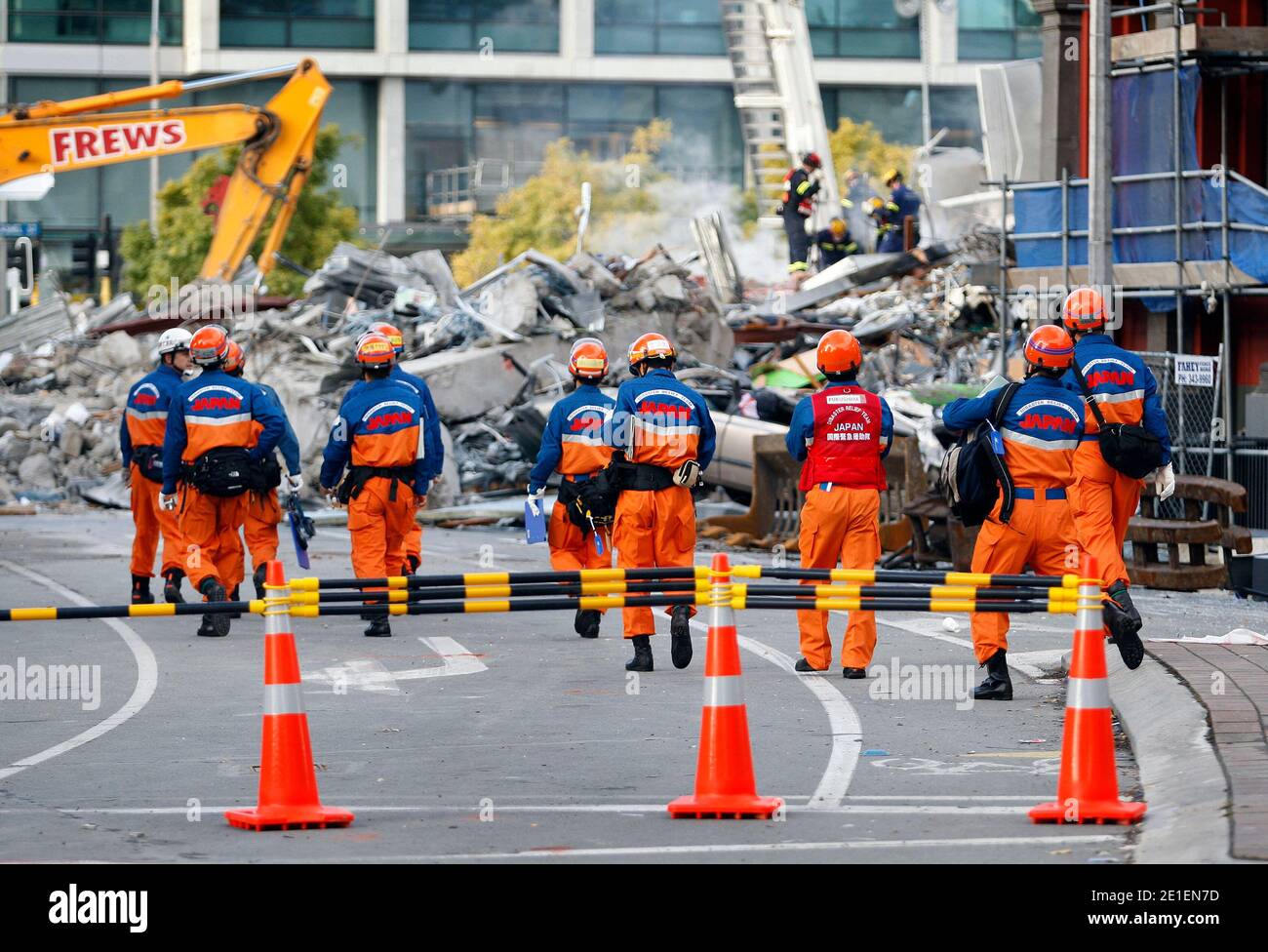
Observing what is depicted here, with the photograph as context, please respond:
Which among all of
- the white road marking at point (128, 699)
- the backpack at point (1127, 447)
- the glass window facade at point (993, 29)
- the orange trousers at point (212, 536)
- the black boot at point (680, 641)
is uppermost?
the glass window facade at point (993, 29)

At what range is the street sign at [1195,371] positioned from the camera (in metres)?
20.3

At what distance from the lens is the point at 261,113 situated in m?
31.6

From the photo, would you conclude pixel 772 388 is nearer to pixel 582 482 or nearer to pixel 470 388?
pixel 470 388

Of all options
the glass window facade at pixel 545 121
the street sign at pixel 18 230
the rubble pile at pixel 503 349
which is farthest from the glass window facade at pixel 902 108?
the street sign at pixel 18 230

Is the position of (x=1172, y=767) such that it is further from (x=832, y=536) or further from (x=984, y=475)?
(x=832, y=536)

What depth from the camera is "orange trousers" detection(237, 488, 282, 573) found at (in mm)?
14930

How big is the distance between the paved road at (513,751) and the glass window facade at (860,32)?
50.4 metres

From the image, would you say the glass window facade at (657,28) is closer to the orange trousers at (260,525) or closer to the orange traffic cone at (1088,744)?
the orange trousers at (260,525)

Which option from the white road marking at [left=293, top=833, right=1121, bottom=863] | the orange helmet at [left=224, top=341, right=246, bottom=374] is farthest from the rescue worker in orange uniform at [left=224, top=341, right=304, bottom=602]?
the white road marking at [left=293, top=833, right=1121, bottom=863]

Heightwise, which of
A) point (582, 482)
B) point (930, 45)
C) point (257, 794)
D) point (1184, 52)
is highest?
point (930, 45)
